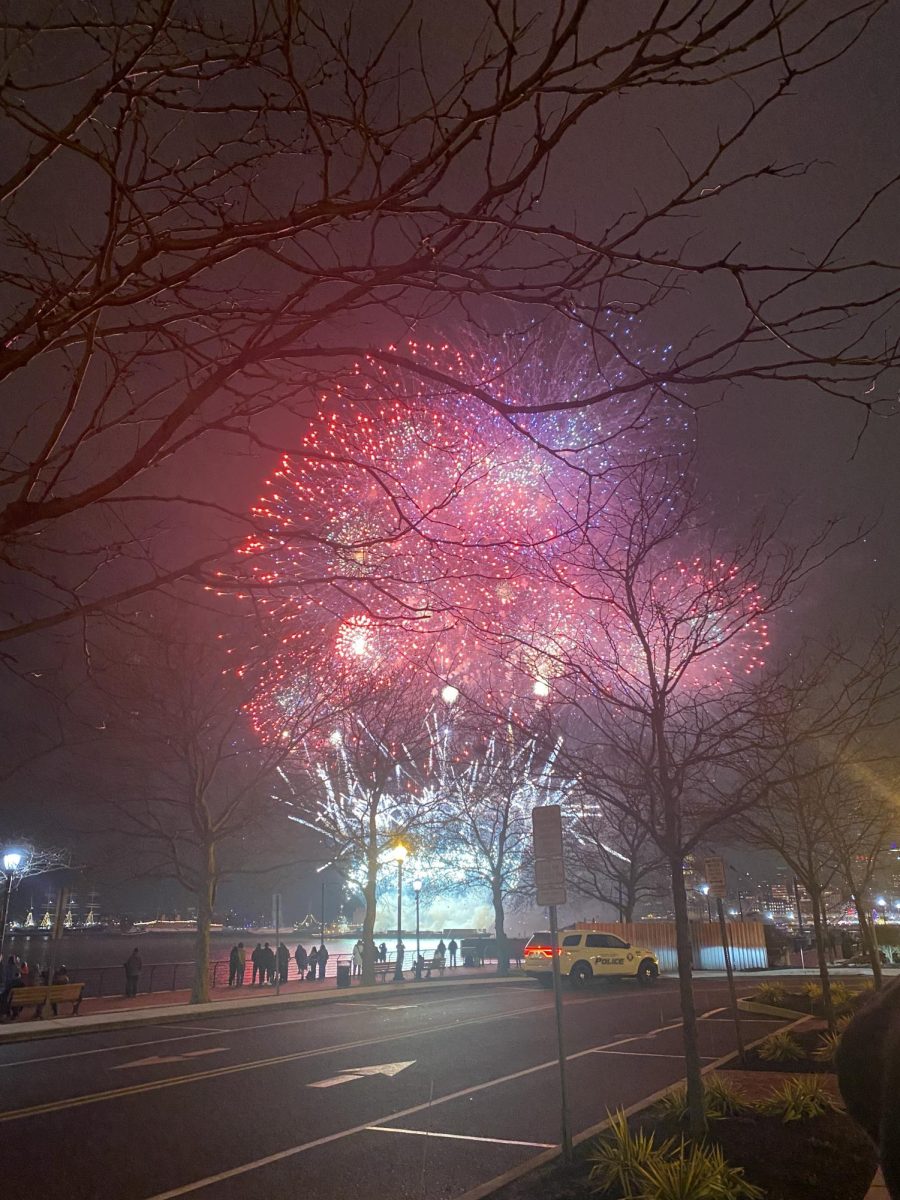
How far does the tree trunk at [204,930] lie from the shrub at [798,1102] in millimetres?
17586

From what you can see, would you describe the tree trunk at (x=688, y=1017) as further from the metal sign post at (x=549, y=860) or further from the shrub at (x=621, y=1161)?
the metal sign post at (x=549, y=860)

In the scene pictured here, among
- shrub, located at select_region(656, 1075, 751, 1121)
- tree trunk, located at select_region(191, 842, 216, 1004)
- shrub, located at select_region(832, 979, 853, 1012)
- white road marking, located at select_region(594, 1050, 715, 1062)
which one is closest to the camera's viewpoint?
shrub, located at select_region(656, 1075, 751, 1121)

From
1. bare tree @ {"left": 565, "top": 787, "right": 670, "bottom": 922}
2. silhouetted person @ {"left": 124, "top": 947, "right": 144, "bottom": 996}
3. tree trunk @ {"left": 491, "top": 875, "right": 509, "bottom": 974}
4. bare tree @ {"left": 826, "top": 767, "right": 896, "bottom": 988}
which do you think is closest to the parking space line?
bare tree @ {"left": 826, "top": 767, "right": 896, "bottom": 988}

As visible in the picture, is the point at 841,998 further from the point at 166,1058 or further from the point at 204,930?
the point at 204,930

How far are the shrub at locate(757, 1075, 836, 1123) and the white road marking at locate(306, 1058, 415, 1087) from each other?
207 inches

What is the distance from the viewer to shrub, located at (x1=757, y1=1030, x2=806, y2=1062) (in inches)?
432

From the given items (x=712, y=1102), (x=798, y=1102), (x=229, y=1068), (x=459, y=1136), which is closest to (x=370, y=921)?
(x=229, y=1068)

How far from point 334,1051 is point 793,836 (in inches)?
366

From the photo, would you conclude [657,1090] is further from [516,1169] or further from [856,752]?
[856,752]

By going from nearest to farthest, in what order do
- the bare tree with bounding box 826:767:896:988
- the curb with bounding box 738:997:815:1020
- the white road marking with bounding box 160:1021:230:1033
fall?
1. the bare tree with bounding box 826:767:896:988
2. the curb with bounding box 738:997:815:1020
3. the white road marking with bounding box 160:1021:230:1033

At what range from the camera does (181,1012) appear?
63.7 feet

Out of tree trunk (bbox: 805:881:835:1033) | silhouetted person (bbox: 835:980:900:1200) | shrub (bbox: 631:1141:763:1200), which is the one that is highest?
silhouetted person (bbox: 835:980:900:1200)

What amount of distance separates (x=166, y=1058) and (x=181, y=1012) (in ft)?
21.7

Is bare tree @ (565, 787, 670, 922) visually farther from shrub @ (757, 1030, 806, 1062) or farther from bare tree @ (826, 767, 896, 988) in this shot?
shrub @ (757, 1030, 806, 1062)
